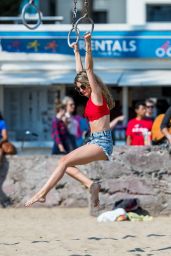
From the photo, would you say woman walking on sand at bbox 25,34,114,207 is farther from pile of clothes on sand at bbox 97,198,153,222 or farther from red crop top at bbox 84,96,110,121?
pile of clothes on sand at bbox 97,198,153,222

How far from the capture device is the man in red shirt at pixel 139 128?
13984mm

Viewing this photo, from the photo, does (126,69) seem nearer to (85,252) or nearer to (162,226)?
(162,226)

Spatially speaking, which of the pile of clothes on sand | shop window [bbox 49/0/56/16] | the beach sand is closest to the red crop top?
the beach sand

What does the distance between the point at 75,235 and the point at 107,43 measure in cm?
890

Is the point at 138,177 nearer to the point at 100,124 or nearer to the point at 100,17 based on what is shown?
the point at 100,124

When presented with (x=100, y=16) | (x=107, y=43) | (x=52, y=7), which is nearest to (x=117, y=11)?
(x=100, y=16)

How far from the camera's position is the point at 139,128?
1405 cm

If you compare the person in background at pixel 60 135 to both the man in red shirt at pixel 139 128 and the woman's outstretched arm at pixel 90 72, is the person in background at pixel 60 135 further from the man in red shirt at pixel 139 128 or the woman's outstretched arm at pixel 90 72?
the woman's outstretched arm at pixel 90 72

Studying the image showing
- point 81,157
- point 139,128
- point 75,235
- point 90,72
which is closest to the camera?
point 90,72

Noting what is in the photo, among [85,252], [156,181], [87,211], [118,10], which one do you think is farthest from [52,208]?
[118,10]

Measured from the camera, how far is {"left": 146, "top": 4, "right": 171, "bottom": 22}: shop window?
2156cm

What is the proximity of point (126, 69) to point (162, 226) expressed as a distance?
7.93m

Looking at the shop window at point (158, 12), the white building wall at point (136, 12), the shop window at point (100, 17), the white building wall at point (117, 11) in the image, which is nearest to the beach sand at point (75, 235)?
the white building wall at point (136, 12)

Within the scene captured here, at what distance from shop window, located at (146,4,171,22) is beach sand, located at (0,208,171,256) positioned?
9.14m
